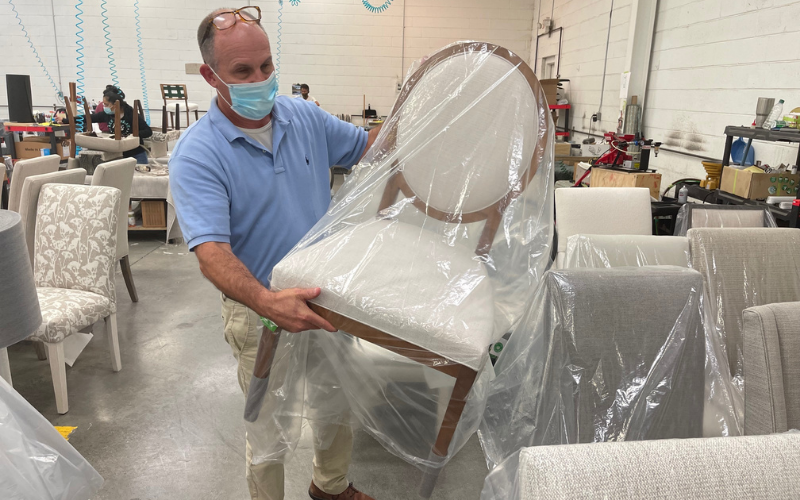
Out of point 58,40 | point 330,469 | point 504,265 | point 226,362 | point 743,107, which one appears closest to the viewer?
point 504,265

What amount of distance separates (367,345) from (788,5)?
3.54 metres

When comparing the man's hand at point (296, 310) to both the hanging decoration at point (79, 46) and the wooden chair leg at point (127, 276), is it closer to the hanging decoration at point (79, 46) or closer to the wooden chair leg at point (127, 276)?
the wooden chair leg at point (127, 276)

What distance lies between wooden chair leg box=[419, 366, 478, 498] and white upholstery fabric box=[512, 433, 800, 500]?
13.0 inches

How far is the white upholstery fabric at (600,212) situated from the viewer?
237cm

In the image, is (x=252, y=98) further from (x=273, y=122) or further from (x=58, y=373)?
A: (x=58, y=373)

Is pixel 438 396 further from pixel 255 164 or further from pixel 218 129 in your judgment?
pixel 218 129

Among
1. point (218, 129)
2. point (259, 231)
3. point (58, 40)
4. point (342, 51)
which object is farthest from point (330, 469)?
point (58, 40)

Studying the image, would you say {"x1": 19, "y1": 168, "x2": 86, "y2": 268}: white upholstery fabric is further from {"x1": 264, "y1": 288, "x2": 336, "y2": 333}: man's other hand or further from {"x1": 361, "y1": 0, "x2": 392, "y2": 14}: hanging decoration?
{"x1": 361, "y1": 0, "x2": 392, "y2": 14}: hanging decoration

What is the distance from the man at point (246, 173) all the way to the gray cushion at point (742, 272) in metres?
1.22

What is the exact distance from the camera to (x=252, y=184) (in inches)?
46.9

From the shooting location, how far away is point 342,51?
27.5 feet

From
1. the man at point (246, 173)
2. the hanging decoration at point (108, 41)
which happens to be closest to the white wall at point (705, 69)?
the man at point (246, 173)

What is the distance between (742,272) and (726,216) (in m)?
0.61

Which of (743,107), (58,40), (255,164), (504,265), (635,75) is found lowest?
(504,265)
